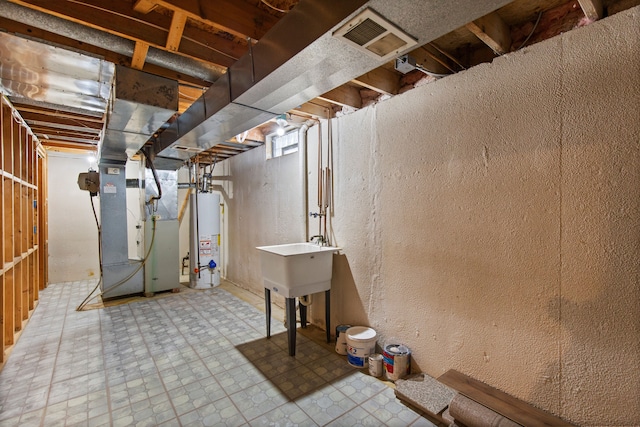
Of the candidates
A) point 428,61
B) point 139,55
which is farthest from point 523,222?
point 139,55

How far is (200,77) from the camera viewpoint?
2.31 metres

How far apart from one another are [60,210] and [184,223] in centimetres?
204

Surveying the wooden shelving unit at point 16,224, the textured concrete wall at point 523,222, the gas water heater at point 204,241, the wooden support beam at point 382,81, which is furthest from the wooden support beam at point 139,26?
the gas water heater at point 204,241

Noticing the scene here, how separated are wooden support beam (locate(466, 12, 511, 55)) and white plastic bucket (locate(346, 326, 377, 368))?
2.15m

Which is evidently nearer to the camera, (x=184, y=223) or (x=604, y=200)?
(x=604, y=200)

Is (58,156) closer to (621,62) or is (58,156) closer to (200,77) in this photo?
(200,77)

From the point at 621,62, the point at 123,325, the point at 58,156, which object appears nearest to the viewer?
the point at 621,62

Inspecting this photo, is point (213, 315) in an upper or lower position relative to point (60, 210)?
lower

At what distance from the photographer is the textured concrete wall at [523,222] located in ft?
4.53

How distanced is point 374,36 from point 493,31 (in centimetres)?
85

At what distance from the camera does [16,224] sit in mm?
3133

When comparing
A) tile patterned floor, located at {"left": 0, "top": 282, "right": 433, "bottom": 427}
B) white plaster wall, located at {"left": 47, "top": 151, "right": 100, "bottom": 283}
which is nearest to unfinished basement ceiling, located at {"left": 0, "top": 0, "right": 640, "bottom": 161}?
tile patterned floor, located at {"left": 0, "top": 282, "right": 433, "bottom": 427}

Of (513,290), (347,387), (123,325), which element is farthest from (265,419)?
(123,325)

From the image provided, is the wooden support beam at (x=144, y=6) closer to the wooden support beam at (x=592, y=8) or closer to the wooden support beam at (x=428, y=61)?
the wooden support beam at (x=428, y=61)
